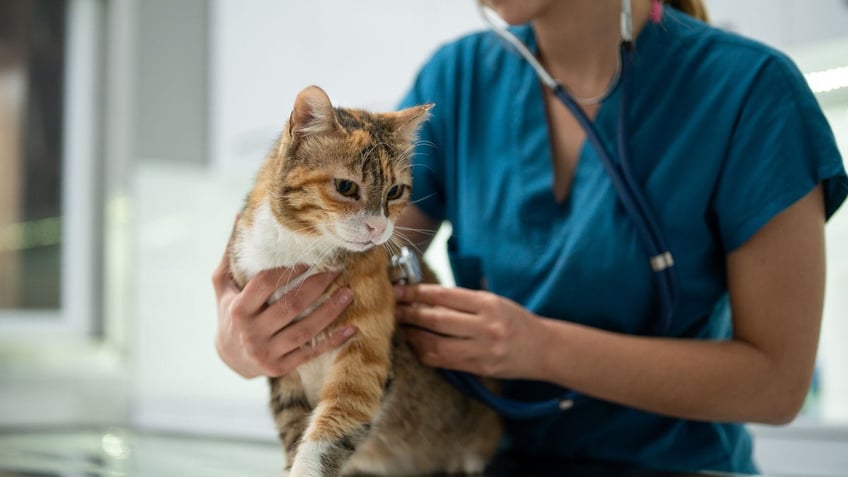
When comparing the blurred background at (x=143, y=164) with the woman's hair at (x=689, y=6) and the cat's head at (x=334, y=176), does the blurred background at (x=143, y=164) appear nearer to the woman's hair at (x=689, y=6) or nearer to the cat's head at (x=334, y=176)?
the woman's hair at (x=689, y=6)

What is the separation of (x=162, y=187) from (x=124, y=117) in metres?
0.32

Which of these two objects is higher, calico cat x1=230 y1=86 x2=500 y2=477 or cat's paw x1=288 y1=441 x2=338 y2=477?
calico cat x1=230 y1=86 x2=500 y2=477

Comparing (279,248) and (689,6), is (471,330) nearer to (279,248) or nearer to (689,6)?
(279,248)

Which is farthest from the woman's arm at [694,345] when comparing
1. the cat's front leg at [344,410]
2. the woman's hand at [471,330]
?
the cat's front leg at [344,410]

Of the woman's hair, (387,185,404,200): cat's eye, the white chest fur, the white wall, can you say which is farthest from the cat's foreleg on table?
the white wall

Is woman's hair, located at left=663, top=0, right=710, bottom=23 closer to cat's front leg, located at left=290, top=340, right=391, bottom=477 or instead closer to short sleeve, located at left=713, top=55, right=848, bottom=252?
short sleeve, located at left=713, top=55, right=848, bottom=252

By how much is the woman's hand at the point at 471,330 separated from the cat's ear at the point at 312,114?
240 mm

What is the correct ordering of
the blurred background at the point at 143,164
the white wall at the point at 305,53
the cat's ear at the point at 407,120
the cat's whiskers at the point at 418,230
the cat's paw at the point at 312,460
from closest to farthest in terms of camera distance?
1. the cat's paw at the point at 312,460
2. the cat's ear at the point at 407,120
3. the cat's whiskers at the point at 418,230
4. the white wall at the point at 305,53
5. the blurred background at the point at 143,164

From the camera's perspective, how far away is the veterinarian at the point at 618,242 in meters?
0.95

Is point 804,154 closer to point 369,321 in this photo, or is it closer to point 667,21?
point 667,21

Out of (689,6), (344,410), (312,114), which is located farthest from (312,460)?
(689,6)

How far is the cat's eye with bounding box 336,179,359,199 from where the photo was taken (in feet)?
2.68

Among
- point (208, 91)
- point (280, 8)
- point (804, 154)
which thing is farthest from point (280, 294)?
point (208, 91)

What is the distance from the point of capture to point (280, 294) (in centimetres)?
84
